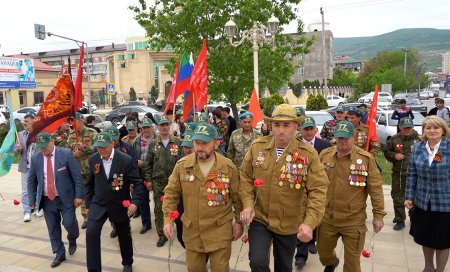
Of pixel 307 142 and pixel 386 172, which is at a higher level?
pixel 307 142

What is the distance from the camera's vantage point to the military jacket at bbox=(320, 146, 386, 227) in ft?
14.2

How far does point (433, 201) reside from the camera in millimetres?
4562

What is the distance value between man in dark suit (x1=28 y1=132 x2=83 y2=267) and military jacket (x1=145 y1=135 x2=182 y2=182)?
1151 mm

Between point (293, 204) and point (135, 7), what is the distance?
617 inches

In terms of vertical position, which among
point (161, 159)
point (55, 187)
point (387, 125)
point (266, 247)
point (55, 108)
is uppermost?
point (55, 108)

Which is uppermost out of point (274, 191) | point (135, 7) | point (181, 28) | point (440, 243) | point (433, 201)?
point (135, 7)

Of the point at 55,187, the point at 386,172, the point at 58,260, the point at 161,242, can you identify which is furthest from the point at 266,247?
the point at 386,172

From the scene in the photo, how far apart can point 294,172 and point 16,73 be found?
91.3 feet

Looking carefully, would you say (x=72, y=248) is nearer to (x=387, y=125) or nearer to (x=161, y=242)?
(x=161, y=242)

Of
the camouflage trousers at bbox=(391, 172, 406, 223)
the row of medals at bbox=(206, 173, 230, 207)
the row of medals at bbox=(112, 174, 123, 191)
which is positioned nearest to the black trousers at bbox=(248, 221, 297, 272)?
the row of medals at bbox=(206, 173, 230, 207)

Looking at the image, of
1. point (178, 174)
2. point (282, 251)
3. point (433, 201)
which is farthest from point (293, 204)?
point (433, 201)

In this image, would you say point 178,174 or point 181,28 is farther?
point 181,28

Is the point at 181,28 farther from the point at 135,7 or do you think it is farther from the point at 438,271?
the point at 438,271

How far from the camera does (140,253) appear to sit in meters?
6.30
